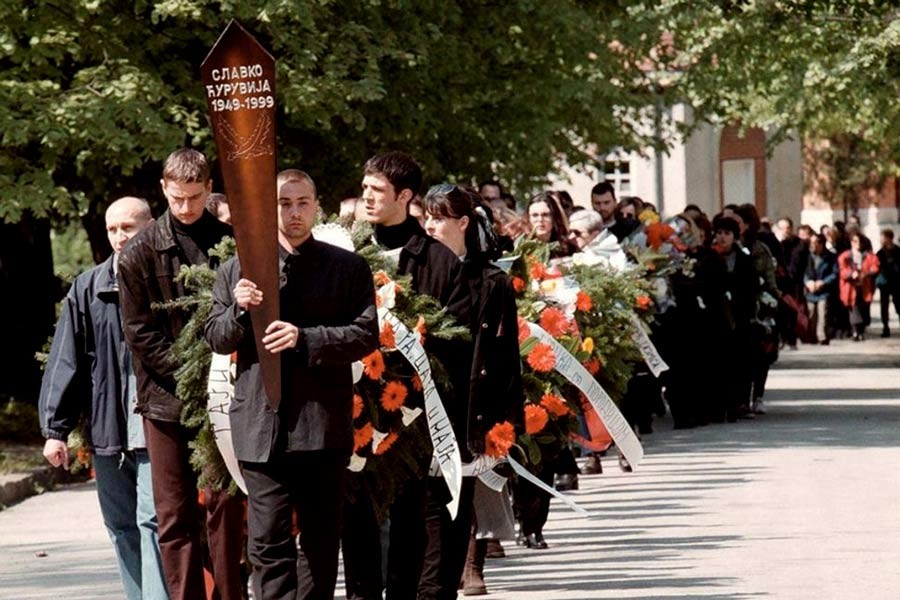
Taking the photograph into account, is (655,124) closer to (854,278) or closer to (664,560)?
(854,278)

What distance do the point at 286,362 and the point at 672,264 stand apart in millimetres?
11550

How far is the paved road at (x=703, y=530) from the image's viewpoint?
11523 mm

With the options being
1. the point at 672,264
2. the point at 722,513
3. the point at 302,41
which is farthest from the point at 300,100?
the point at 722,513

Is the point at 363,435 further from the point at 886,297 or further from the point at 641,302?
the point at 886,297

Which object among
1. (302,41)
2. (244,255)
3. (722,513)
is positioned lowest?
(722,513)

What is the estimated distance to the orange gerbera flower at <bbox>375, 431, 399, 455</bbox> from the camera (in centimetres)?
936

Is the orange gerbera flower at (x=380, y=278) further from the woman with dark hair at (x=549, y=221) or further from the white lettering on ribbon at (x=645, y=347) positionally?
the woman with dark hair at (x=549, y=221)

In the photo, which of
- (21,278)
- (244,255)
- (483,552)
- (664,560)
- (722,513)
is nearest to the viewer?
(244,255)

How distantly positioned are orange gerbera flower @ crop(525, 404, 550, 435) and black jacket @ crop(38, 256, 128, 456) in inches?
87.9

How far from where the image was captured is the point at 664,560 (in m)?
12.5

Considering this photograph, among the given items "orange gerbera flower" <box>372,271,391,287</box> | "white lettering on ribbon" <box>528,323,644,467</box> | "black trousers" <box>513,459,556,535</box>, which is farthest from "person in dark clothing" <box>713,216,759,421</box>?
"orange gerbera flower" <box>372,271,391,287</box>

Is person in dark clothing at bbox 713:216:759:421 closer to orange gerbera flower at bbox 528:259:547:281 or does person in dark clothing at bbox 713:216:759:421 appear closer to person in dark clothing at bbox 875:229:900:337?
orange gerbera flower at bbox 528:259:547:281

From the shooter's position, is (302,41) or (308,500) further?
(302,41)

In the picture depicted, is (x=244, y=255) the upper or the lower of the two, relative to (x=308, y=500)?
upper
